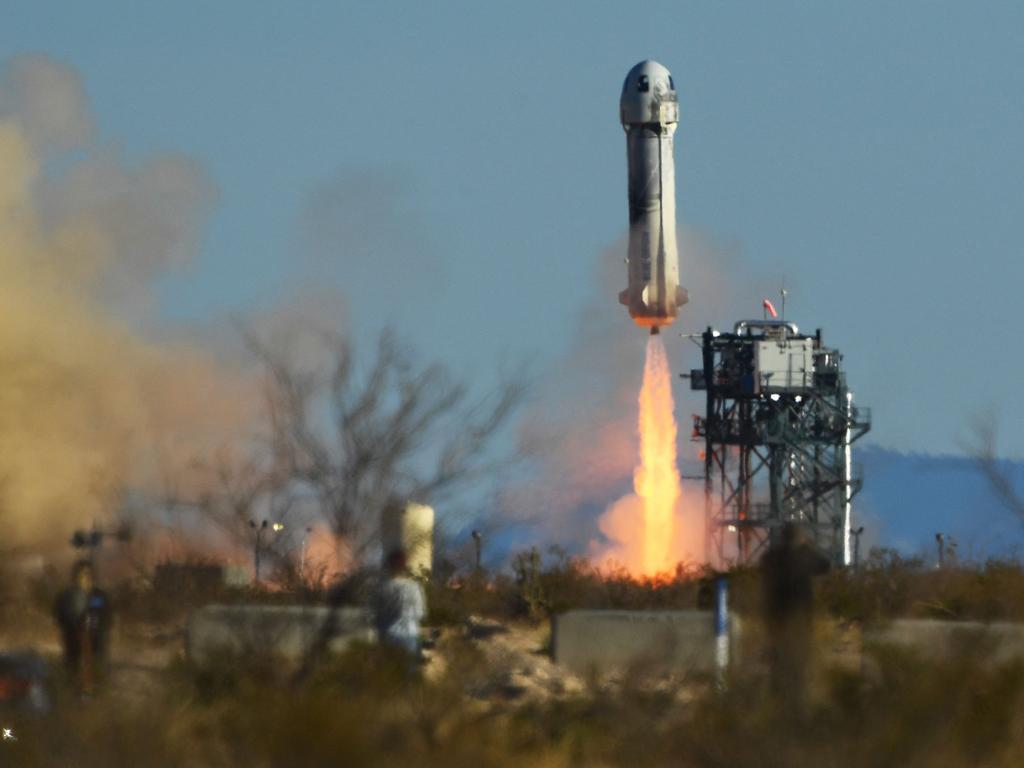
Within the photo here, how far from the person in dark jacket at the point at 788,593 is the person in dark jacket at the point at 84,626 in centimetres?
540

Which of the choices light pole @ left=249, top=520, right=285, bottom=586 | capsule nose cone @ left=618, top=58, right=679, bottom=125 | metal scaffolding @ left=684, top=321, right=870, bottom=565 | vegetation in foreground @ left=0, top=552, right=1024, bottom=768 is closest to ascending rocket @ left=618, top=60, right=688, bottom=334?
capsule nose cone @ left=618, top=58, right=679, bottom=125

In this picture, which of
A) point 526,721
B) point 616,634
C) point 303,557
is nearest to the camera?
point 526,721

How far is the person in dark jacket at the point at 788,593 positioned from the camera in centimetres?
1430

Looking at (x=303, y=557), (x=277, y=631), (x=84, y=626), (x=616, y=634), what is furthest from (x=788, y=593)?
(x=616, y=634)

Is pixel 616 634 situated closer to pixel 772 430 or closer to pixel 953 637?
pixel 953 637

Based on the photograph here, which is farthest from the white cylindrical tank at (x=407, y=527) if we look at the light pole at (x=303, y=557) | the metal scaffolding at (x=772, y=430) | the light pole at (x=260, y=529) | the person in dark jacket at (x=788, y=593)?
the metal scaffolding at (x=772, y=430)

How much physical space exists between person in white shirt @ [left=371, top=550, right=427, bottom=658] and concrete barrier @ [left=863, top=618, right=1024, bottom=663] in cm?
366

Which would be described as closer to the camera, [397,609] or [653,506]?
[397,609]

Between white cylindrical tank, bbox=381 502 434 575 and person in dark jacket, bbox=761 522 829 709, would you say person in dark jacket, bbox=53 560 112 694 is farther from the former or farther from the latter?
person in dark jacket, bbox=761 522 829 709

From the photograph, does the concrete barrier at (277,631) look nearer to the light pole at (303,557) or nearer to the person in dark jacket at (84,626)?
the light pole at (303,557)

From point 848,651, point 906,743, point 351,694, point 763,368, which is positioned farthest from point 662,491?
point 906,743

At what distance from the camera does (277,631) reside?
67.9 ft

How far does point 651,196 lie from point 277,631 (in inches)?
1089

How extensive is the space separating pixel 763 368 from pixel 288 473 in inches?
1492
